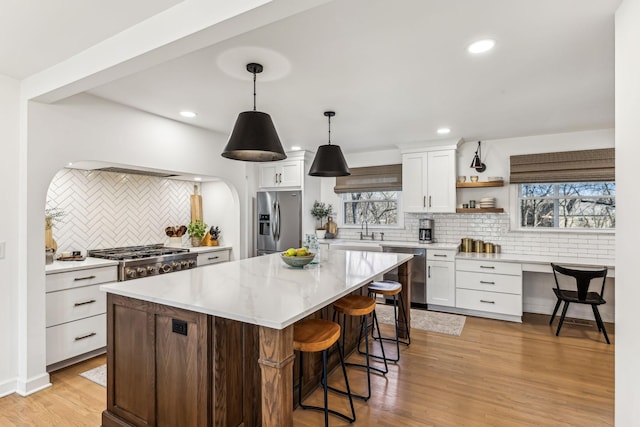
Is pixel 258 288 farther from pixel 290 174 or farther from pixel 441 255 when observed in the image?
pixel 290 174

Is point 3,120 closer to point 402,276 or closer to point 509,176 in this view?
point 402,276

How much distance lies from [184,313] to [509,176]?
447 cm

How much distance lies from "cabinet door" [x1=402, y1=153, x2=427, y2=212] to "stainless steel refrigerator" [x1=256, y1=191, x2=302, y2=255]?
5.36ft

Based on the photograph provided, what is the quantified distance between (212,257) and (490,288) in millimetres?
3690

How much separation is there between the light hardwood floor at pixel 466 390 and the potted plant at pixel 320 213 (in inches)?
103

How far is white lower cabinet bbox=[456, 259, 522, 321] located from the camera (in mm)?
4168

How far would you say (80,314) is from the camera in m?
3.05

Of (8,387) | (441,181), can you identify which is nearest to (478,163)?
(441,181)

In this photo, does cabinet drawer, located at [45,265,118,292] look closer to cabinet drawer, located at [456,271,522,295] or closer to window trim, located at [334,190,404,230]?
window trim, located at [334,190,404,230]

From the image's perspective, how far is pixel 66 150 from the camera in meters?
2.81

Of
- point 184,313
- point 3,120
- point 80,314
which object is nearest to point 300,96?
point 184,313

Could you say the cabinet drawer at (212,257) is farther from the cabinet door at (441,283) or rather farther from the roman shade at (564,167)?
the roman shade at (564,167)

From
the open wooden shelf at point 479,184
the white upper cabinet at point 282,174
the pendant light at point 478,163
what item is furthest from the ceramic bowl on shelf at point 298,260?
the pendant light at point 478,163

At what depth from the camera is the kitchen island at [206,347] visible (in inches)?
62.5
